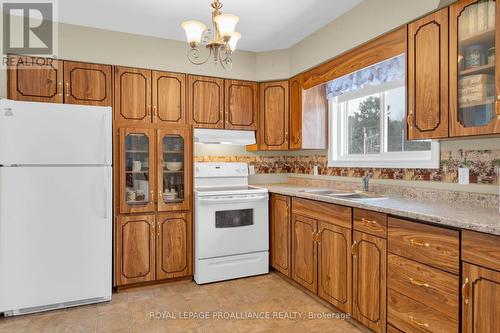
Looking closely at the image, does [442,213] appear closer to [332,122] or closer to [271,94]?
[332,122]

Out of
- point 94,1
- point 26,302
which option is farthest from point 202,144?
point 26,302

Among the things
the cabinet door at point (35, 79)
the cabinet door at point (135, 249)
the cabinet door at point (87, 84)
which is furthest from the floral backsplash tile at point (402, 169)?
the cabinet door at point (35, 79)

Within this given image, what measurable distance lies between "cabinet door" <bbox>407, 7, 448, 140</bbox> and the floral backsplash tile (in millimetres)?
320

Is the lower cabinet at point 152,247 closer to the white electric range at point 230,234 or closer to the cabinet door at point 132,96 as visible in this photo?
the white electric range at point 230,234

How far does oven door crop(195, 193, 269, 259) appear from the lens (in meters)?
3.19

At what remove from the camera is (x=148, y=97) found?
10.8ft

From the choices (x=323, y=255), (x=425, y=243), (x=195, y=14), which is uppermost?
(x=195, y=14)

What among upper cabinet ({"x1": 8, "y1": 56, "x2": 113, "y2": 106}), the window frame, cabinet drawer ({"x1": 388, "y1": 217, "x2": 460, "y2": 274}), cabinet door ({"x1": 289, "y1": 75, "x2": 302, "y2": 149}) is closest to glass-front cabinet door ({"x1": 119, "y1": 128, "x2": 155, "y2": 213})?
upper cabinet ({"x1": 8, "y1": 56, "x2": 113, "y2": 106})

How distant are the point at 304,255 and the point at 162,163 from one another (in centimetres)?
163

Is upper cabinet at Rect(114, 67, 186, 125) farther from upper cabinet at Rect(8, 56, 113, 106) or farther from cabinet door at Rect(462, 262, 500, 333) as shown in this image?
cabinet door at Rect(462, 262, 500, 333)

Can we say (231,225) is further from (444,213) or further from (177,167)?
(444,213)

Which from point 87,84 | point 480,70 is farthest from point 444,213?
point 87,84

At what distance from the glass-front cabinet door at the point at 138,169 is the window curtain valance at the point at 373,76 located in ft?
6.40
